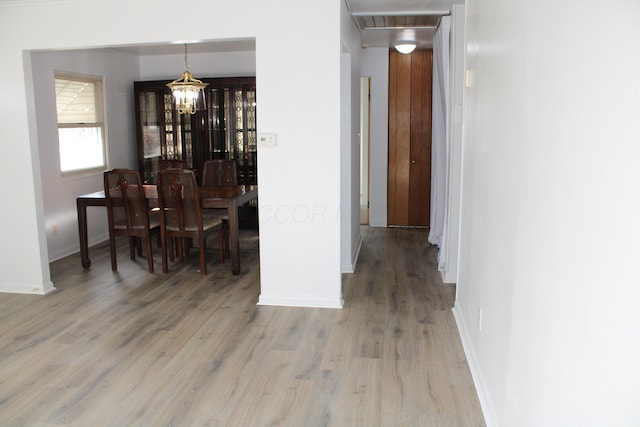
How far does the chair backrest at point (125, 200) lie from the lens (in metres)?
5.15

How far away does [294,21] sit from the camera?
402cm

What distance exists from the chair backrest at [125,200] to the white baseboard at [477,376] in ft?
9.93

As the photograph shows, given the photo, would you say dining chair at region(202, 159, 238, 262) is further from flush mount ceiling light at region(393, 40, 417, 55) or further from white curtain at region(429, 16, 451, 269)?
flush mount ceiling light at region(393, 40, 417, 55)

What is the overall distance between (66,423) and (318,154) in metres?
2.37

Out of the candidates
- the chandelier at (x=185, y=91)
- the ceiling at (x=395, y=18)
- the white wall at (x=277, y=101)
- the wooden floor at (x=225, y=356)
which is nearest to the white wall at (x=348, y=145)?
the ceiling at (x=395, y=18)

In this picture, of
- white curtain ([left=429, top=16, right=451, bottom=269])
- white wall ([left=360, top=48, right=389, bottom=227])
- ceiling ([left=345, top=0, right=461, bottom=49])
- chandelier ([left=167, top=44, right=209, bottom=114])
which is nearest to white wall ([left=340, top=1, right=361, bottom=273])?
ceiling ([left=345, top=0, right=461, bottom=49])

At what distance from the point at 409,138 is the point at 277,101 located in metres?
3.65

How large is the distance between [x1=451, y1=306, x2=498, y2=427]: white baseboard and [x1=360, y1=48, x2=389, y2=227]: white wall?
380 centimetres

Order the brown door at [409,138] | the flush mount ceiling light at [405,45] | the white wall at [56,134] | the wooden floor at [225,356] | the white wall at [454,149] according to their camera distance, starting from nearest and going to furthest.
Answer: the wooden floor at [225,356] → the white wall at [454,149] → the white wall at [56,134] → the flush mount ceiling light at [405,45] → the brown door at [409,138]

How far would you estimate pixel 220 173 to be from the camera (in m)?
6.28

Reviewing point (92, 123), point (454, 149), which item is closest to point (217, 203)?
point (454, 149)

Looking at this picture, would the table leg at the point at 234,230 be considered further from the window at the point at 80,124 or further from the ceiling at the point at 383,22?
the window at the point at 80,124

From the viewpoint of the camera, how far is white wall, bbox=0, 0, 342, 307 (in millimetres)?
4039

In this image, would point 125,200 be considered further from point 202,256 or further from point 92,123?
point 92,123
